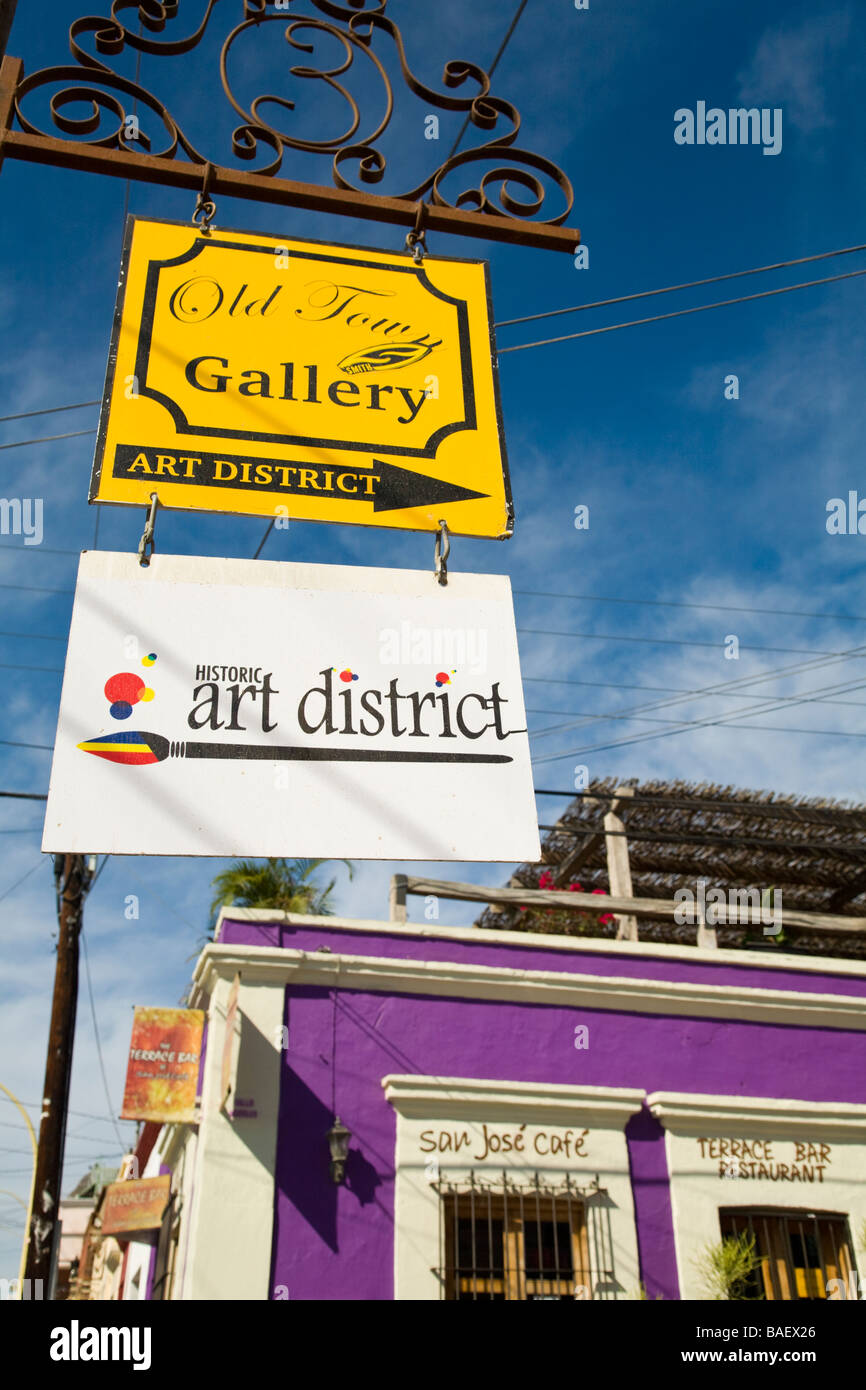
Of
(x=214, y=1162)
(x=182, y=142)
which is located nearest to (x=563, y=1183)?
(x=214, y=1162)

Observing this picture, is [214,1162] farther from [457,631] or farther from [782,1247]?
[457,631]

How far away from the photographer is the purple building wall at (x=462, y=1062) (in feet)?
27.6

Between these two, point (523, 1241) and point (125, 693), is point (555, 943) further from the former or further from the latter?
point (125, 693)

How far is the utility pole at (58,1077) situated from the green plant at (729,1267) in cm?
653

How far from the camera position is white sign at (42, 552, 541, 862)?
274 centimetres

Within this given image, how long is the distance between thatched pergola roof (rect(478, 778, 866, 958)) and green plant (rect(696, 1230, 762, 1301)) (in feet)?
11.4

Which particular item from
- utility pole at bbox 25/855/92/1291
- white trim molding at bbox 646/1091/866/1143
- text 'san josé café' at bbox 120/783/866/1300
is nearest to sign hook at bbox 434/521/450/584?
text 'san josé café' at bbox 120/783/866/1300

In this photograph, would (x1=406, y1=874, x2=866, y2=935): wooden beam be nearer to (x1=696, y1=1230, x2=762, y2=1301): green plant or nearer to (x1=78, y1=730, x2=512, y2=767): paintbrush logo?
(x1=696, y1=1230, x2=762, y2=1301): green plant

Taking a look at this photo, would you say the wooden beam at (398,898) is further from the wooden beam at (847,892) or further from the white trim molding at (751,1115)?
the wooden beam at (847,892)

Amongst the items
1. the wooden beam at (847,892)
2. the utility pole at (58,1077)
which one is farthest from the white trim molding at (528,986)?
the wooden beam at (847,892)
